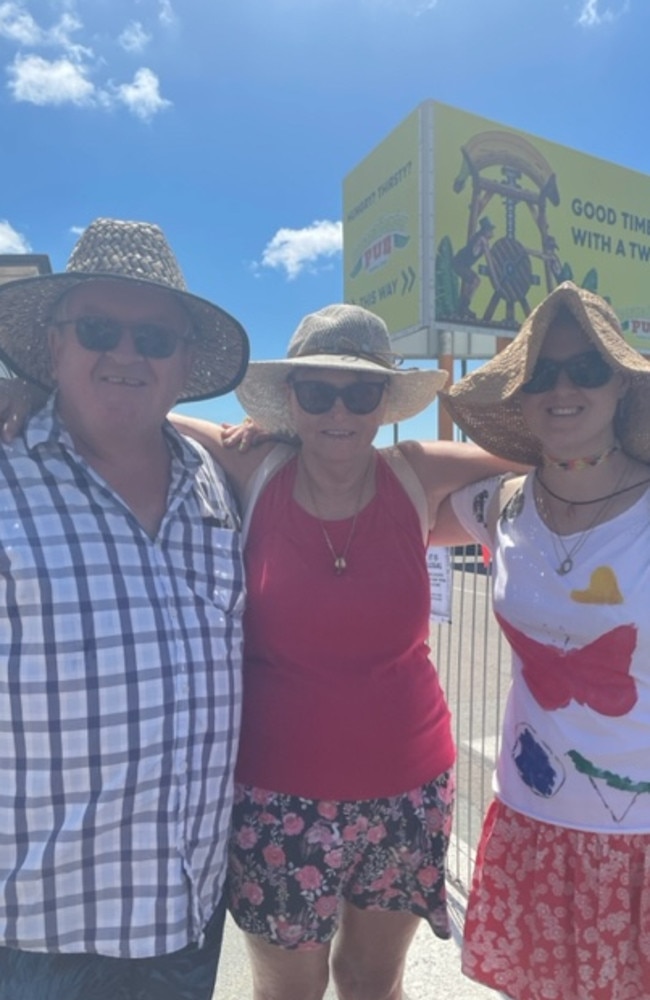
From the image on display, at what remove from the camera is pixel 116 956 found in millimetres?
1472

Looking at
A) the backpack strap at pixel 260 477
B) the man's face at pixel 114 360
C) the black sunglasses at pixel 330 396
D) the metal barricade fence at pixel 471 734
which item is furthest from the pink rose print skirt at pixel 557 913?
the man's face at pixel 114 360

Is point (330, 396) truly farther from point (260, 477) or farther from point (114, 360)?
point (114, 360)

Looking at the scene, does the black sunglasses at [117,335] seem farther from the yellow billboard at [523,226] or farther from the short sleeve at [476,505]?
the yellow billboard at [523,226]

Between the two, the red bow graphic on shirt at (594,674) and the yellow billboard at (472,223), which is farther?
the yellow billboard at (472,223)

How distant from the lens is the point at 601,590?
1659mm

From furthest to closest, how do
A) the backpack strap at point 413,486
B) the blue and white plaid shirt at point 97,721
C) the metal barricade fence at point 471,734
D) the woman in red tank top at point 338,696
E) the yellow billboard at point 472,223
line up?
1. the yellow billboard at point 472,223
2. the metal barricade fence at point 471,734
3. the backpack strap at point 413,486
4. the woman in red tank top at point 338,696
5. the blue and white plaid shirt at point 97,721

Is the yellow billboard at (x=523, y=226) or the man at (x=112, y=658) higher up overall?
the yellow billboard at (x=523, y=226)

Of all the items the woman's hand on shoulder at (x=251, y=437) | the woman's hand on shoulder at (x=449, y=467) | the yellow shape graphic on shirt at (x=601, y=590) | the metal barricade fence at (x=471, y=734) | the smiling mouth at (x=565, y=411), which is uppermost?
the smiling mouth at (x=565, y=411)

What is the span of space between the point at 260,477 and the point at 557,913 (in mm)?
1313

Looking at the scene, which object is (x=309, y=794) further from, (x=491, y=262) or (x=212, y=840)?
(x=491, y=262)

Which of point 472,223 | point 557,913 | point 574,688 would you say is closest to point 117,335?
point 574,688

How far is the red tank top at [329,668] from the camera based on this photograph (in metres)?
1.89

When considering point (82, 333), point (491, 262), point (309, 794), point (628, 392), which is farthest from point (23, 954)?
point (491, 262)

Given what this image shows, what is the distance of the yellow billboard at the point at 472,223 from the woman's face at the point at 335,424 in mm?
8515
